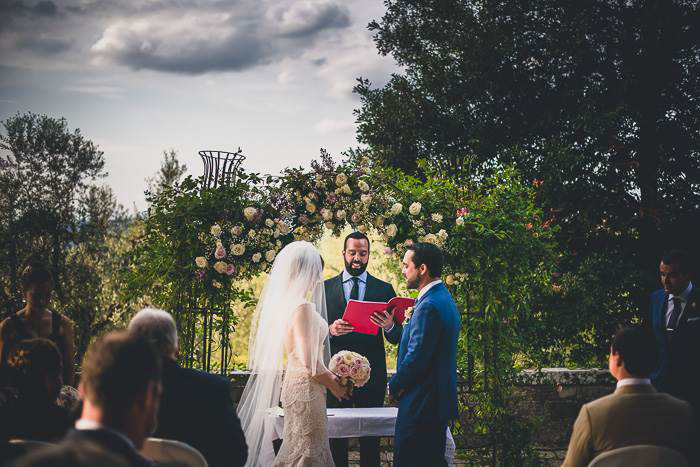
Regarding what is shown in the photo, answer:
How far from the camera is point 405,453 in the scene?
178 inches

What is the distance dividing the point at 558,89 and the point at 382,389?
713cm

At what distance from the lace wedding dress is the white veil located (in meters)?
0.11

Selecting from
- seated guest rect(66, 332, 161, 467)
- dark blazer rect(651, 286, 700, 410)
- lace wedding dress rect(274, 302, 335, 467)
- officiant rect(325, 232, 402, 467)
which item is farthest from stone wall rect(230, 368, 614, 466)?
seated guest rect(66, 332, 161, 467)

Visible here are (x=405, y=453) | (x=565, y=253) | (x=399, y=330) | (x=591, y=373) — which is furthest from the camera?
(x=565, y=253)

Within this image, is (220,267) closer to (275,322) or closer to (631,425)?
(275,322)

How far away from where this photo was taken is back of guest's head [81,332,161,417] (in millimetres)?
1767

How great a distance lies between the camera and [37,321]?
16.4ft

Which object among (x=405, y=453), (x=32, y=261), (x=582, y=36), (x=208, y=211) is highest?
(x=582, y=36)

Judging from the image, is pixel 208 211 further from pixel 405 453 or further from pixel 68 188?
pixel 68 188

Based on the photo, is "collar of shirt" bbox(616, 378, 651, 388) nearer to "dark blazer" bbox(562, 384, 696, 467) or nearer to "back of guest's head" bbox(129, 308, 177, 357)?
"dark blazer" bbox(562, 384, 696, 467)

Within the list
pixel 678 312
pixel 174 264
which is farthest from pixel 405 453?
pixel 174 264

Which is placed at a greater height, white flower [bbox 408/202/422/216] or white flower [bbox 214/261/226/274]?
white flower [bbox 408/202/422/216]

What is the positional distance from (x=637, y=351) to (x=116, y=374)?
2318mm

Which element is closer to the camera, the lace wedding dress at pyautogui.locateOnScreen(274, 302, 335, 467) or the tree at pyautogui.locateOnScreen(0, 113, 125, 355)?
the lace wedding dress at pyautogui.locateOnScreen(274, 302, 335, 467)
